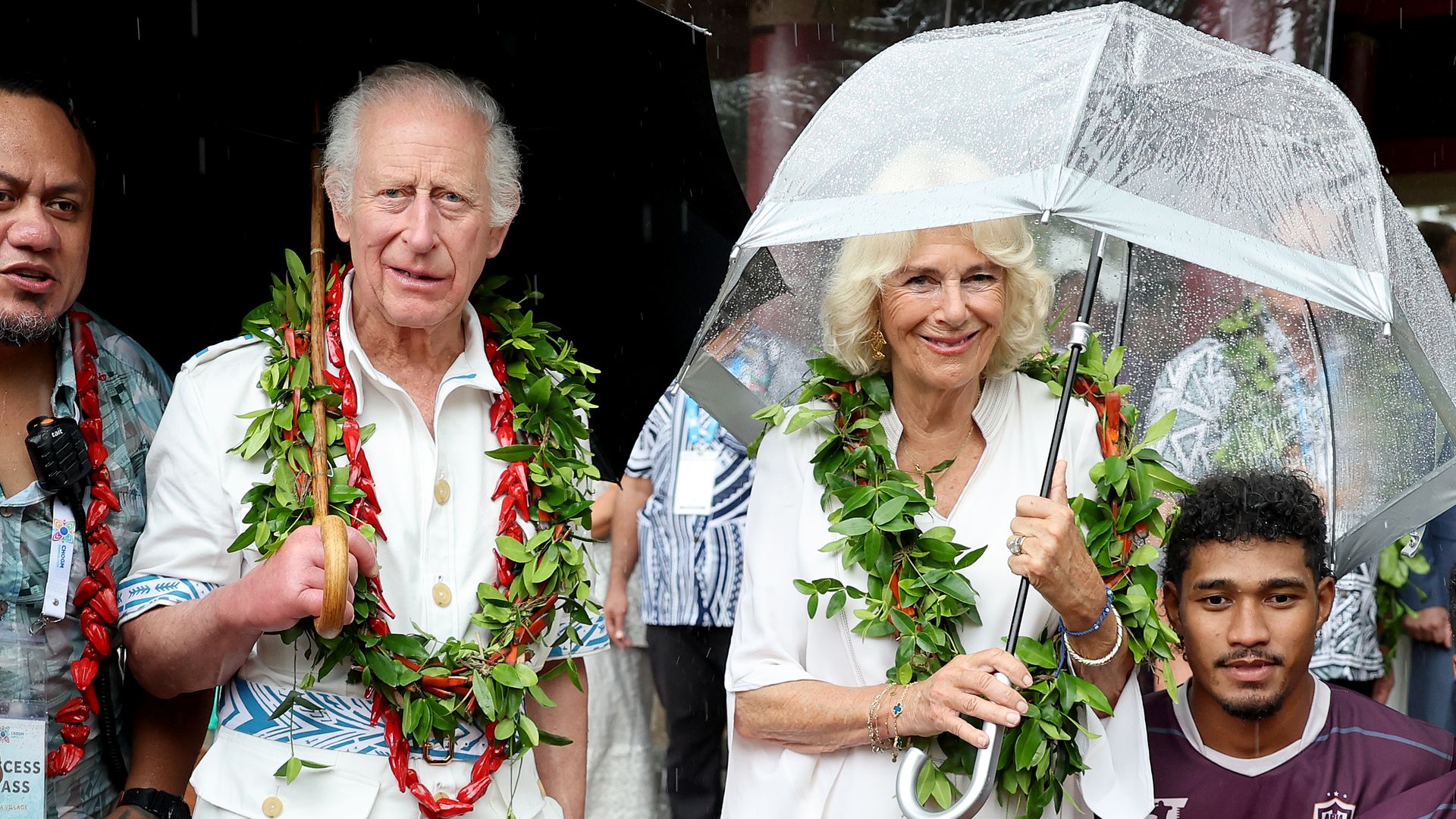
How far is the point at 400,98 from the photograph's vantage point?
105 inches

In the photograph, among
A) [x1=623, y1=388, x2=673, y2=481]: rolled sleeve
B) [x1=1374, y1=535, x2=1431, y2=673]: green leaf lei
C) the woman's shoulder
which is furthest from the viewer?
[x1=623, y1=388, x2=673, y2=481]: rolled sleeve

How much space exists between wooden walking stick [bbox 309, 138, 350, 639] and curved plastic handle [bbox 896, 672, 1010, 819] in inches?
39.1

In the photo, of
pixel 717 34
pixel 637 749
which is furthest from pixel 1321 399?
pixel 717 34

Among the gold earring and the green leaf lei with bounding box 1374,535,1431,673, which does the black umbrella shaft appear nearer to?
the gold earring

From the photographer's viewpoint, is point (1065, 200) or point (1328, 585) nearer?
point (1065, 200)

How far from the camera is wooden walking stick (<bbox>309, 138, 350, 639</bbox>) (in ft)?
7.38

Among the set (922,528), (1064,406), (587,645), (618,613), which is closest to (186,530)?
(587,645)

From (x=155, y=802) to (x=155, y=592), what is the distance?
41 centimetres

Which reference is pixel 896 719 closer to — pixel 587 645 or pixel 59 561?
pixel 587 645

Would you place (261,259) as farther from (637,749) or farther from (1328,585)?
(637,749)

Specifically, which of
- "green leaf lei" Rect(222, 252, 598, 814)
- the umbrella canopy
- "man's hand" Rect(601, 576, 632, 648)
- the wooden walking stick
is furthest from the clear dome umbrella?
"man's hand" Rect(601, 576, 632, 648)

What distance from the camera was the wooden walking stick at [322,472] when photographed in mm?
2250

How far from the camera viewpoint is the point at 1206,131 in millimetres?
2461

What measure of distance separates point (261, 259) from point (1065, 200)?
1692 millimetres
